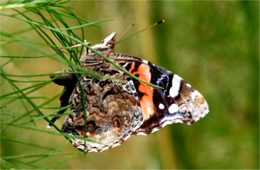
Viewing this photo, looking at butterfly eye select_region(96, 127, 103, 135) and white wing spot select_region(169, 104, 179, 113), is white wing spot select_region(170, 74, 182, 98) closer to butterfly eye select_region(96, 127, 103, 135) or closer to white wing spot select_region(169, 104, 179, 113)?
white wing spot select_region(169, 104, 179, 113)

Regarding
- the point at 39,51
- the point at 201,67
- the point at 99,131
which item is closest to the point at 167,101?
the point at 99,131

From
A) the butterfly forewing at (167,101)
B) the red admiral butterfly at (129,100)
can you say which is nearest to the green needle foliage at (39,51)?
the red admiral butterfly at (129,100)

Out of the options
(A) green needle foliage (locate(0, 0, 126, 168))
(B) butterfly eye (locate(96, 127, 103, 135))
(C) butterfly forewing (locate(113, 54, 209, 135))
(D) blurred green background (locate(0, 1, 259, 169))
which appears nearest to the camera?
(A) green needle foliage (locate(0, 0, 126, 168))

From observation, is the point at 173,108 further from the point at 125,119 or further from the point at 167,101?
the point at 125,119

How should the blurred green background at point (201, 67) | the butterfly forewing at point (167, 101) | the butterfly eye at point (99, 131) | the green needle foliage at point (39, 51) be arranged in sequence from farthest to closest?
1. the blurred green background at point (201, 67)
2. the butterfly forewing at point (167, 101)
3. the butterfly eye at point (99, 131)
4. the green needle foliage at point (39, 51)

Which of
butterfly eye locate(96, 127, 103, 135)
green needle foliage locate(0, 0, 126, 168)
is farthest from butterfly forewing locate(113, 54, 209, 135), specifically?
green needle foliage locate(0, 0, 126, 168)

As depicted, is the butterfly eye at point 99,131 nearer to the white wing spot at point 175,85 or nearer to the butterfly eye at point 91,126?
the butterfly eye at point 91,126
